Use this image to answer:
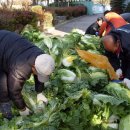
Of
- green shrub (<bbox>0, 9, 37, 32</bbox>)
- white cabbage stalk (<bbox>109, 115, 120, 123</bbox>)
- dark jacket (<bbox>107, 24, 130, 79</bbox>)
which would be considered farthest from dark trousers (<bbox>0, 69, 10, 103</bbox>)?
green shrub (<bbox>0, 9, 37, 32</bbox>)

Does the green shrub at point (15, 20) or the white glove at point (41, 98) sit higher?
the white glove at point (41, 98)

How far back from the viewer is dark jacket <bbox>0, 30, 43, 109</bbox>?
461cm

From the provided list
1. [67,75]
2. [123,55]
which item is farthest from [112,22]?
[67,75]

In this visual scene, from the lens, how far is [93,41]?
766cm

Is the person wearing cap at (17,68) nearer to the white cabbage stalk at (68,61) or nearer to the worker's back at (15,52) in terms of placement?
the worker's back at (15,52)

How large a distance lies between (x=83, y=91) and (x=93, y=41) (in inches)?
113

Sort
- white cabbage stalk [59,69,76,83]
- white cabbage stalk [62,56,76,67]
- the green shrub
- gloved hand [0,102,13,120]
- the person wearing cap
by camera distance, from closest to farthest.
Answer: the person wearing cap
gloved hand [0,102,13,120]
white cabbage stalk [59,69,76,83]
white cabbage stalk [62,56,76,67]
the green shrub

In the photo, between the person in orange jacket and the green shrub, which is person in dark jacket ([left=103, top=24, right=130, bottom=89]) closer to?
the person in orange jacket

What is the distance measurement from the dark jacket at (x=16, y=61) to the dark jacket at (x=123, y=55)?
58.5 inches

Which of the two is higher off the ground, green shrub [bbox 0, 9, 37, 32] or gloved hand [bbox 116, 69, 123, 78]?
gloved hand [bbox 116, 69, 123, 78]

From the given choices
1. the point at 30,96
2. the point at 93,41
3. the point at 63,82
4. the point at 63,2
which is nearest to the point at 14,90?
the point at 30,96

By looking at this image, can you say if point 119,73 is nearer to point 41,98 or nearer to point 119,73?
point 119,73

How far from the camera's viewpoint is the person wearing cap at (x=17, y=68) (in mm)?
4566

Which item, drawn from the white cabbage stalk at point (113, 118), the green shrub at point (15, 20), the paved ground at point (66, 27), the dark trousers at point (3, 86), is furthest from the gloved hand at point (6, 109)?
the paved ground at point (66, 27)
